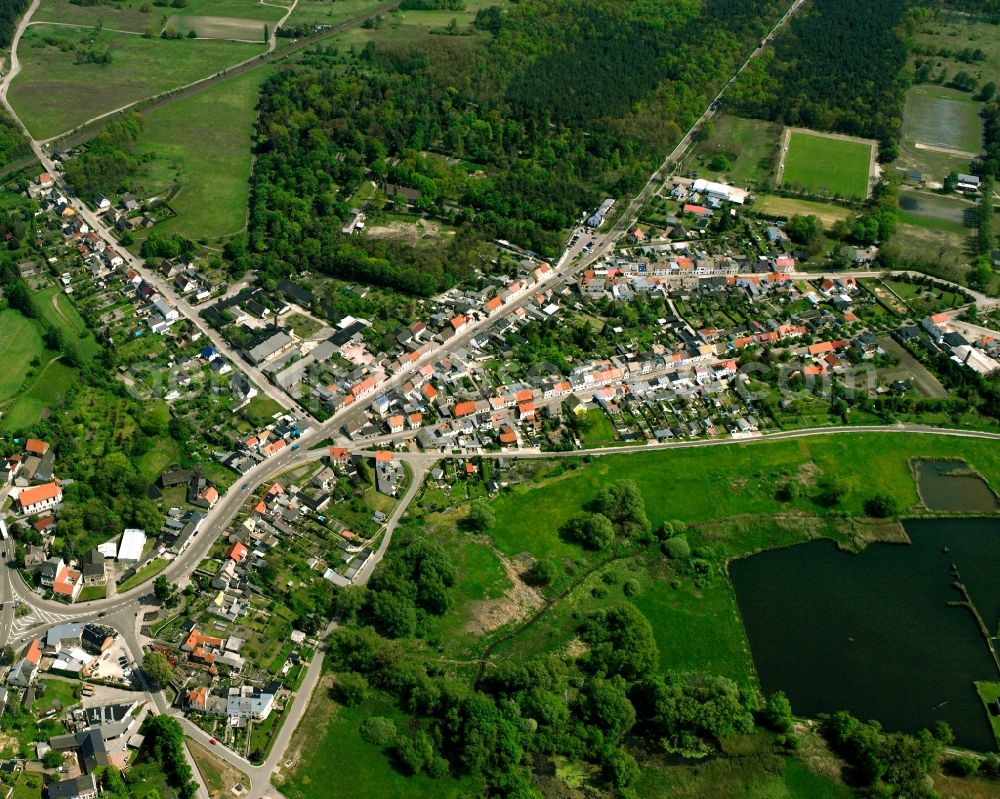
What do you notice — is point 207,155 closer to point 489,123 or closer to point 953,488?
point 489,123

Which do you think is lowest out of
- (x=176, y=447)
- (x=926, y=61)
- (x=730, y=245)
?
(x=176, y=447)

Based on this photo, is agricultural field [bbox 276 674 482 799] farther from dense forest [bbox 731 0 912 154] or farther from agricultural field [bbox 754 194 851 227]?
dense forest [bbox 731 0 912 154]

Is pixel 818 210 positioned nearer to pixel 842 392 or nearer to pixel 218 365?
pixel 842 392

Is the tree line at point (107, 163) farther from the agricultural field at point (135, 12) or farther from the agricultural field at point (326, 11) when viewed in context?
the agricultural field at point (326, 11)

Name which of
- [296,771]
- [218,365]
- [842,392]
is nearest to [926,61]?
[842,392]

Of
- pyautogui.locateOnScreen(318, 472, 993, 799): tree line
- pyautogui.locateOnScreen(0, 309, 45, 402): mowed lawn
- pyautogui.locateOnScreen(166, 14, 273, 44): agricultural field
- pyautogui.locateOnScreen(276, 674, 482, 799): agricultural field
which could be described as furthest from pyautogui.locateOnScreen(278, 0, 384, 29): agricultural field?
pyautogui.locateOnScreen(276, 674, 482, 799): agricultural field

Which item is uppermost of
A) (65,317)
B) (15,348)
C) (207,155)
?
(207,155)

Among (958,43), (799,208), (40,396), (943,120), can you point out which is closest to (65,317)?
(40,396)
